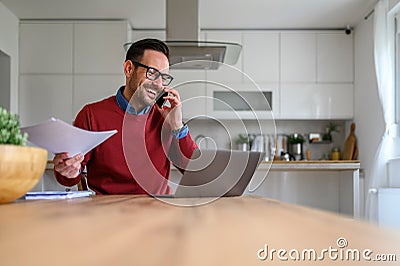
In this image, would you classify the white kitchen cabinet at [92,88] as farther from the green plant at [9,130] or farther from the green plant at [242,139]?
the green plant at [9,130]

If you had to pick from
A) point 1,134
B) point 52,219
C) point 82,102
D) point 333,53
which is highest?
point 333,53

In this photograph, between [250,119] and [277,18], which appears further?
[250,119]

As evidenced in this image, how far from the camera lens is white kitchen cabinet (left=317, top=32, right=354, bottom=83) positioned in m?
6.01

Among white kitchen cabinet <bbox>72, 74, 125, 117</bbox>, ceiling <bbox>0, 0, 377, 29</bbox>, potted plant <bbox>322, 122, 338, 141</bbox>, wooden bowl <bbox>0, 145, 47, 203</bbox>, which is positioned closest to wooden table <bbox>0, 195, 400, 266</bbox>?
wooden bowl <bbox>0, 145, 47, 203</bbox>

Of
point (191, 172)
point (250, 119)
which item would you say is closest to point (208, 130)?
point (250, 119)

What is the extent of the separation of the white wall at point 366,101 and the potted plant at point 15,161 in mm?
4376

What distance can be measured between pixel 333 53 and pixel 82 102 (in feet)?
8.84

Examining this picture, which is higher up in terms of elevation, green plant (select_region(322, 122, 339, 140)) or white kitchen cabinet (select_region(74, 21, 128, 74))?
white kitchen cabinet (select_region(74, 21, 128, 74))

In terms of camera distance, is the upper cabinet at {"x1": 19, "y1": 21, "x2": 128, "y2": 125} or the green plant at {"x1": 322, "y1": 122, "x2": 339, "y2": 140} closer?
the upper cabinet at {"x1": 19, "y1": 21, "x2": 128, "y2": 125}

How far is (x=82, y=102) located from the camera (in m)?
5.79

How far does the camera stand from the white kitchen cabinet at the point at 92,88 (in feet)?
18.9

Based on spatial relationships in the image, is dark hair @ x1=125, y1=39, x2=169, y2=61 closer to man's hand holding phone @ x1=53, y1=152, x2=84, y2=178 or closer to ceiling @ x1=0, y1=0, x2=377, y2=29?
man's hand holding phone @ x1=53, y1=152, x2=84, y2=178

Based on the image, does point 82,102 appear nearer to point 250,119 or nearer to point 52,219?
point 250,119

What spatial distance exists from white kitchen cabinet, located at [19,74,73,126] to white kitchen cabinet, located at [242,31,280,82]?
1869 millimetres
